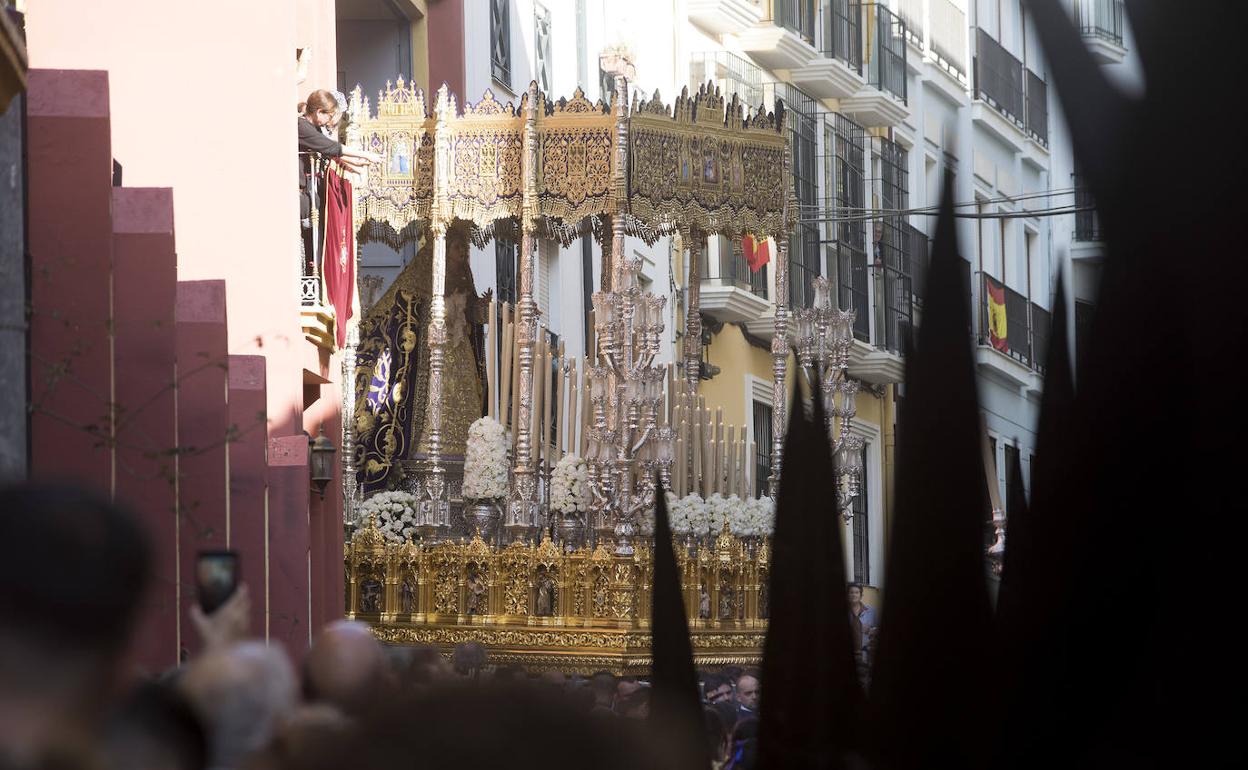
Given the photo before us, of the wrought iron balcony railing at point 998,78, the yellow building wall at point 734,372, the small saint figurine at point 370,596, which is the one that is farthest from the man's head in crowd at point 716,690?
the wrought iron balcony railing at point 998,78

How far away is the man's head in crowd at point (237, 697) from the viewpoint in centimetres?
332

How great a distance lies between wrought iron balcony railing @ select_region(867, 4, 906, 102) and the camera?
105 ft

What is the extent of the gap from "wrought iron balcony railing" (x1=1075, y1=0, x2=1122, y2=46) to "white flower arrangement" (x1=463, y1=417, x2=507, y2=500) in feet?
64.5

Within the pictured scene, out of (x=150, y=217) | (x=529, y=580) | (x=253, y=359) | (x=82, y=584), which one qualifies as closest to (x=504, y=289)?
(x=529, y=580)

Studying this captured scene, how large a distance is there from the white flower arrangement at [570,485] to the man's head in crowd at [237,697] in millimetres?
13128

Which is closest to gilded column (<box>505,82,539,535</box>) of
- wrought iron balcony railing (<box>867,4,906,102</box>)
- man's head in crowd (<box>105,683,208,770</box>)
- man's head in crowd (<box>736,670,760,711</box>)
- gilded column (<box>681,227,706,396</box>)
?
gilded column (<box>681,227,706,396</box>)

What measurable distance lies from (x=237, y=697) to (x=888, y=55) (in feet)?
97.7

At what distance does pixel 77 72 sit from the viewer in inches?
367

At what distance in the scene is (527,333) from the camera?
1698 centimetres

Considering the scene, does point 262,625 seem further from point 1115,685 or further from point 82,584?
point 82,584

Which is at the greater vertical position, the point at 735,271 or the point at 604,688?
the point at 735,271

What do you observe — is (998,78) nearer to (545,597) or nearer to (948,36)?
(948,36)

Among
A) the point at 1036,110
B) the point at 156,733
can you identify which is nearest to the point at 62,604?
the point at 156,733

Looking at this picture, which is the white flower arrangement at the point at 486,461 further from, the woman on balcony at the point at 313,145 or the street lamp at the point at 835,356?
the street lamp at the point at 835,356
